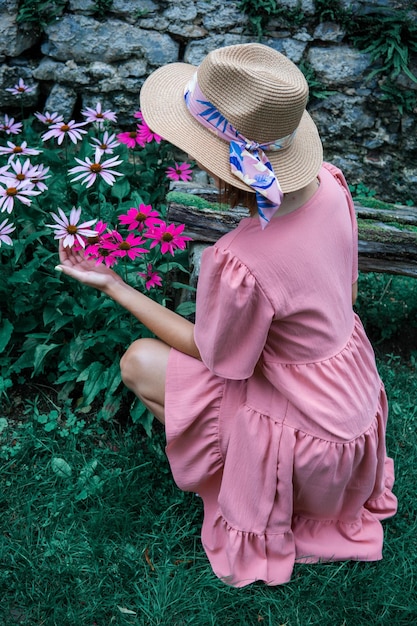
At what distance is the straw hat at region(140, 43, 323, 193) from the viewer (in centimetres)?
157

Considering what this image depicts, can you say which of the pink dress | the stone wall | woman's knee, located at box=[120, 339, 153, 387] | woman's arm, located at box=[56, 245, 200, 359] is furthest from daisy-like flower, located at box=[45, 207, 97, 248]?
the stone wall

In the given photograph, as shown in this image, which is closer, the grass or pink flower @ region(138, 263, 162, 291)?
the grass

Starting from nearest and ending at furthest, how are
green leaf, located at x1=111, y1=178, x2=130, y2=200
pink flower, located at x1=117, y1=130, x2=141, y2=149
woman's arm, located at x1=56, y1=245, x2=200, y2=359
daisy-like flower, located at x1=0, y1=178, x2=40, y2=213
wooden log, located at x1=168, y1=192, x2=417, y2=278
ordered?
woman's arm, located at x1=56, y1=245, x2=200, y2=359, daisy-like flower, located at x1=0, y1=178, x2=40, y2=213, wooden log, located at x1=168, y1=192, x2=417, y2=278, pink flower, located at x1=117, y1=130, x2=141, y2=149, green leaf, located at x1=111, y1=178, x2=130, y2=200

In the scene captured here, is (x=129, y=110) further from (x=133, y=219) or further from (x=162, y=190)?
(x=133, y=219)

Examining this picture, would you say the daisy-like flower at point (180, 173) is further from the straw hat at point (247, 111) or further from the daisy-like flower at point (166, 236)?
the straw hat at point (247, 111)

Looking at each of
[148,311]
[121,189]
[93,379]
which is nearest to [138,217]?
[148,311]

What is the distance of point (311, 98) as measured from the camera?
3877mm

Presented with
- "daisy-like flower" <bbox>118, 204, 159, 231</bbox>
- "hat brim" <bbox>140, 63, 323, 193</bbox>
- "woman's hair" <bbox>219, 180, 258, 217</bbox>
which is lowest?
"daisy-like flower" <bbox>118, 204, 159, 231</bbox>

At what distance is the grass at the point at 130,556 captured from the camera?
205 cm

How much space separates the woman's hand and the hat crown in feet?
2.17

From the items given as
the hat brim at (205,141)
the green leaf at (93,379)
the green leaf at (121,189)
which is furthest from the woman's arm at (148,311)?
the green leaf at (121,189)

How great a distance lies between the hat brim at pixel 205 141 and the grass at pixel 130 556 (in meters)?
1.27

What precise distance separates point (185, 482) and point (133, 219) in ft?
2.92

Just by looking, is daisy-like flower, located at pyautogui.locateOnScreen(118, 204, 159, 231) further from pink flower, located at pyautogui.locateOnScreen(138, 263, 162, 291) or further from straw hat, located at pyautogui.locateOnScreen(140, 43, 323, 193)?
straw hat, located at pyautogui.locateOnScreen(140, 43, 323, 193)
